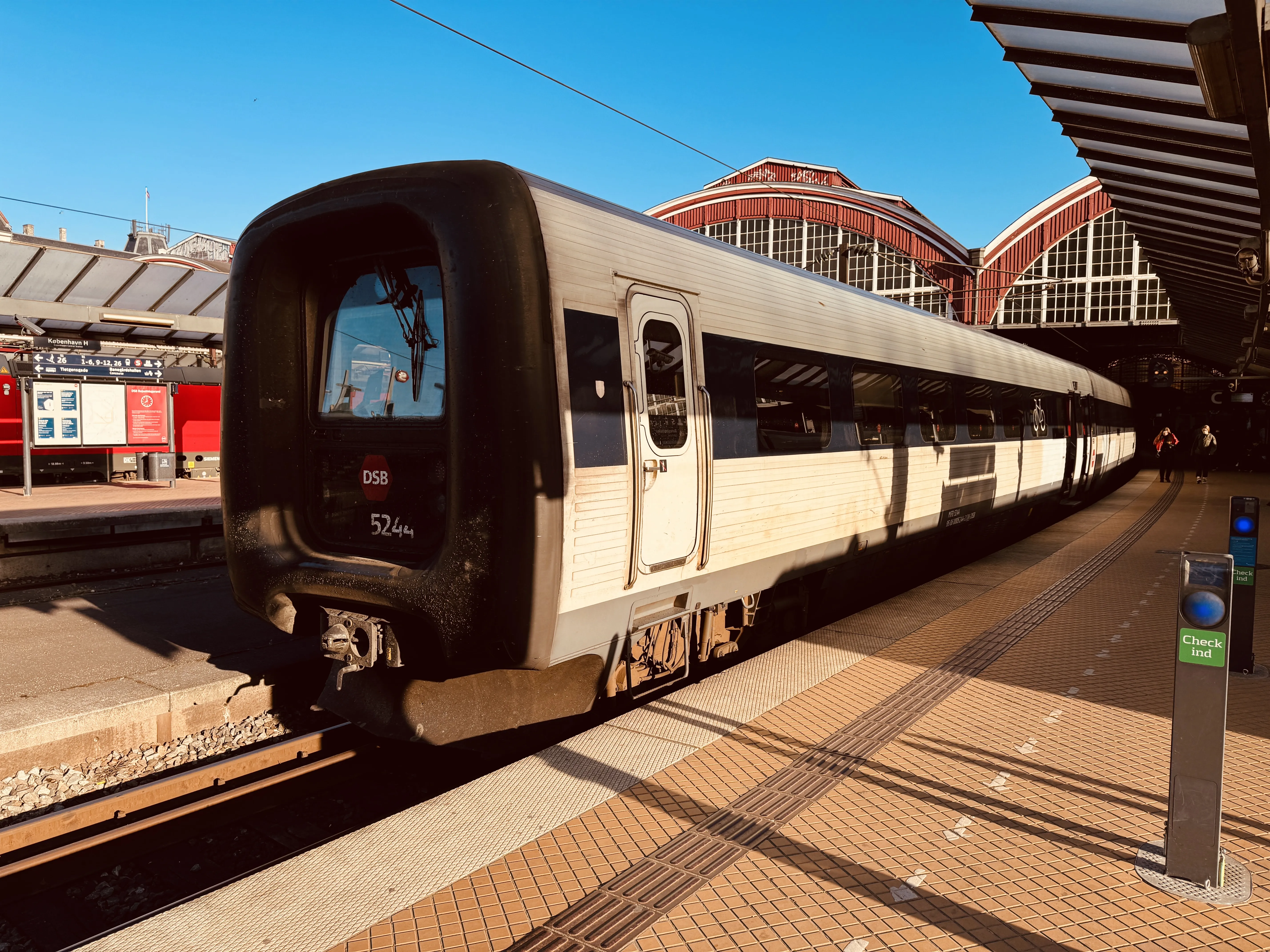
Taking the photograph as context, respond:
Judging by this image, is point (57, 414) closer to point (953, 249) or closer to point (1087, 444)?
point (1087, 444)

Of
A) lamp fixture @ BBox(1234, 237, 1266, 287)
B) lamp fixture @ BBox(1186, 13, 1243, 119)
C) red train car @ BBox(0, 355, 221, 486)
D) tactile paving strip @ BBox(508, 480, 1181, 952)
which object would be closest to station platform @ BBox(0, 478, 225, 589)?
red train car @ BBox(0, 355, 221, 486)

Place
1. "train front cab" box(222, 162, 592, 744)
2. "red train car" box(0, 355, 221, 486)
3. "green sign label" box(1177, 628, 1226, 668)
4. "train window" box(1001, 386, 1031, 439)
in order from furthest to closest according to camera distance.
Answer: "red train car" box(0, 355, 221, 486), "train window" box(1001, 386, 1031, 439), "train front cab" box(222, 162, 592, 744), "green sign label" box(1177, 628, 1226, 668)

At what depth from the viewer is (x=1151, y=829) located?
3.47 metres

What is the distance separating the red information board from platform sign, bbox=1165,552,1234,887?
1721cm

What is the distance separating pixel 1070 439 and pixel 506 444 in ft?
45.3

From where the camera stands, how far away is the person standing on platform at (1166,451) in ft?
79.7

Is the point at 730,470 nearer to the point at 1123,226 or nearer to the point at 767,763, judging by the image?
the point at 767,763

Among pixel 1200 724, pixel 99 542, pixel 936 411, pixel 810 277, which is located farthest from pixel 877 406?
pixel 99 542

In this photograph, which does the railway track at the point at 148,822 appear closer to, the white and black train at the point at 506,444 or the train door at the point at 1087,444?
the white and black train at the point at 506,444

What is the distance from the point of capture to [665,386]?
15.5ft

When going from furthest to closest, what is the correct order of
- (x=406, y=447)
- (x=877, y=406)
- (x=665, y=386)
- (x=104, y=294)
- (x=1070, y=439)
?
(x=104, y=294)
(x=1070, y=439)
(x=877, y=406)
(x=665, y=386)
(x=406, y=447)

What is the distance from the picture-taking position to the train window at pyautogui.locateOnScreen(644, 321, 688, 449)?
460cm

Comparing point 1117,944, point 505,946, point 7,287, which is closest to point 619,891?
point 505,946

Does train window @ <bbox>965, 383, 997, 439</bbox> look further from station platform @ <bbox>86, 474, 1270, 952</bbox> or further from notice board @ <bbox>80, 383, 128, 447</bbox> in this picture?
notice board @ <bbox>80, 383, 128, 447</bbox>
